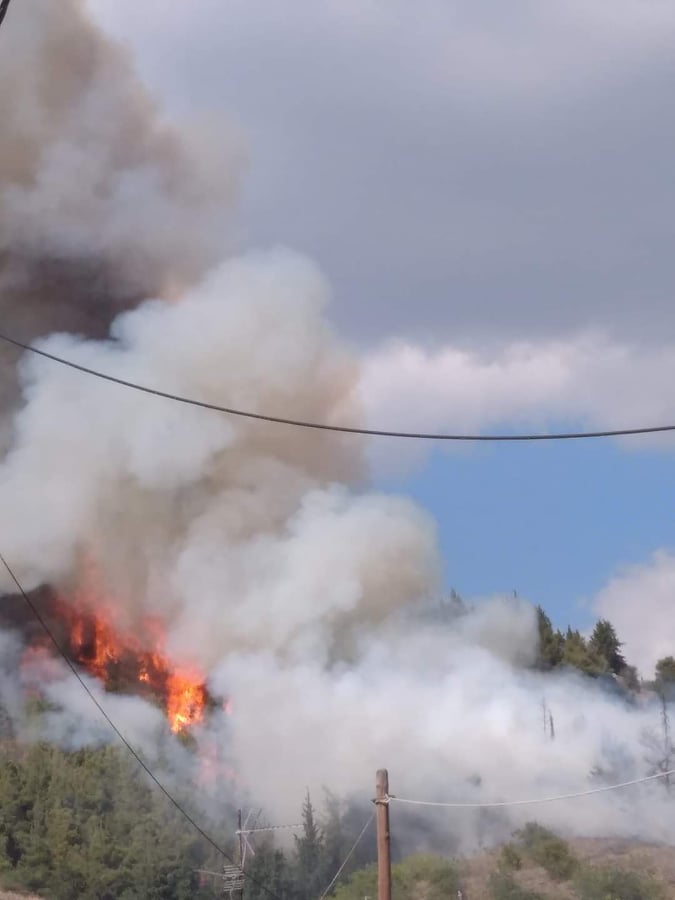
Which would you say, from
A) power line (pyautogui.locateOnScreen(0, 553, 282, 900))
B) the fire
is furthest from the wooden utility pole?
the fire

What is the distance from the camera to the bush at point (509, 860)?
50.0 meters

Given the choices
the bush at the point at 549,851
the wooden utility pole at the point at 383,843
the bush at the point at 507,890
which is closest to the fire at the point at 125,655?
the bush at the point at 549,851

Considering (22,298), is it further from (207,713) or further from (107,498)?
(207,713)

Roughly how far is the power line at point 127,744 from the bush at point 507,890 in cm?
952

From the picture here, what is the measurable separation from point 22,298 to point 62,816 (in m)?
23.3

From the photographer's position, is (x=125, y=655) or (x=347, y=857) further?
(x=125, y=655)

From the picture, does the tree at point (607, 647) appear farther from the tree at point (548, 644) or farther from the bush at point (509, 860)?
the bush at point (509, 860)

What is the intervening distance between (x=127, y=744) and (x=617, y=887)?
22075 millimetres

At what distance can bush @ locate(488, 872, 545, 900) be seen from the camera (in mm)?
47812

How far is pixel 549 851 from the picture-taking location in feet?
165

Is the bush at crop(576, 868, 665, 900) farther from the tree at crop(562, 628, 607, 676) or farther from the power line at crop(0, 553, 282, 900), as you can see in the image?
the tree at crop(562, 628, 607, 676)

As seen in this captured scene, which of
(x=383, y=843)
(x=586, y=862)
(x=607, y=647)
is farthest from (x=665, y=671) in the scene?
(x=383, y=843)

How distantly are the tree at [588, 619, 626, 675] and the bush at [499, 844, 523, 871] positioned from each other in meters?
28.5

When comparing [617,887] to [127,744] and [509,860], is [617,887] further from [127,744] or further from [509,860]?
[127,744]
